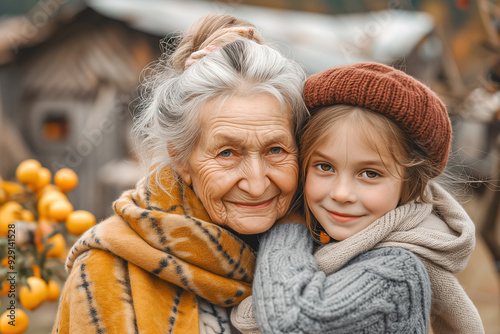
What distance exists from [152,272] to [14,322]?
2.85ft

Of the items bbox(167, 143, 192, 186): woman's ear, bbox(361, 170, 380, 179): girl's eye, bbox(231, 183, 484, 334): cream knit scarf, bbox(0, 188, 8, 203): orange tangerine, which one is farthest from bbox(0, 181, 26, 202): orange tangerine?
bbox(361, 170, 380, 179): girl's eye

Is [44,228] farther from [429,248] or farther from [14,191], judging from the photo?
[429,248]

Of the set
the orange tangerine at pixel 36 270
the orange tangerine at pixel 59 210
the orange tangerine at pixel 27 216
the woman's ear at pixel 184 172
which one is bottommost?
the orange tangerine at pixel 36 270

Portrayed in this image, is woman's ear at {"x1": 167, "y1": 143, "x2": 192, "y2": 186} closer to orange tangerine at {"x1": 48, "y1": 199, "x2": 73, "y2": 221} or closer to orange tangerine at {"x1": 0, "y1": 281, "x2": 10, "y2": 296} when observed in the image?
orange tangerine at {"x1": 48, "y1": 199, "x2": 73, "y2": 221}

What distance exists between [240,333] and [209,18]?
1.41m

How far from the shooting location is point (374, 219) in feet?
6.12

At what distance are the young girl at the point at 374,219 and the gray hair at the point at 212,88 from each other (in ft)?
0.35

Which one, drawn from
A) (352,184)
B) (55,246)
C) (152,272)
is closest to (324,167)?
(352,184)

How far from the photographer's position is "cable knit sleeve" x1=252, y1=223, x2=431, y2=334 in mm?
1580

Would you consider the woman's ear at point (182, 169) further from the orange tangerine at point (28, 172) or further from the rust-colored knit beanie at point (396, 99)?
the orange tangerine at point (28, 172)

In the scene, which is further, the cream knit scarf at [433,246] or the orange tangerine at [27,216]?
the orange tangerine at [27,216]

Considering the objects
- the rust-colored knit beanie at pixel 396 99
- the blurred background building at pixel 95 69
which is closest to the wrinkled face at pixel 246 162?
the rust-colored knit beanie at pixel 396 99

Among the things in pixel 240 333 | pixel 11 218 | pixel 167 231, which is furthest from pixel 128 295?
pixel 11 218

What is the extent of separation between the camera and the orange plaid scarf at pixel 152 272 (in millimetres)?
1791
